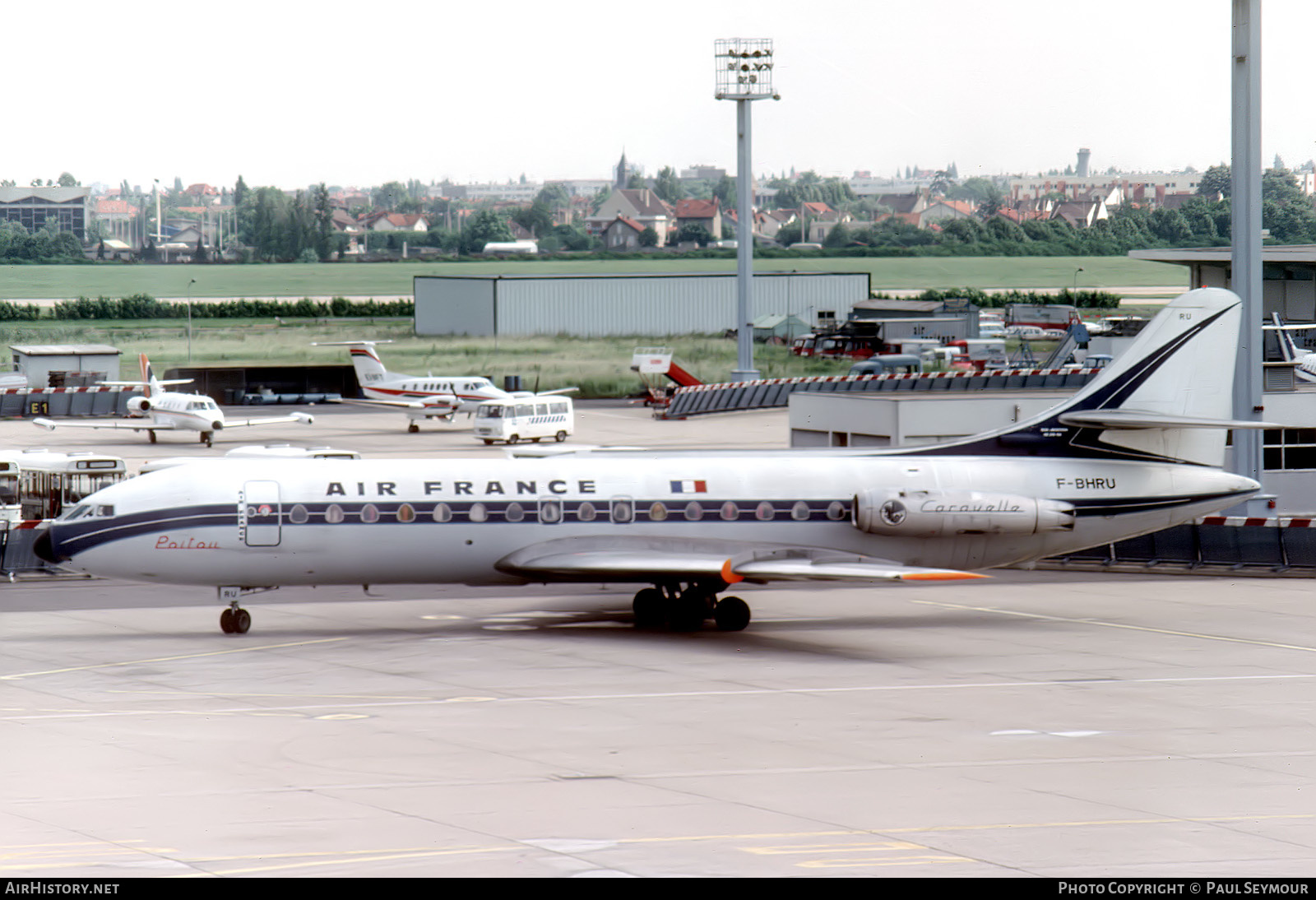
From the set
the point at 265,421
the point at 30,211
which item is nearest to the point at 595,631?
the point at 265,421

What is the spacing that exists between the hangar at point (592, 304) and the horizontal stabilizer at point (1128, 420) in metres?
85.7

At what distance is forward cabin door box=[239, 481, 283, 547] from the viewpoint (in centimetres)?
2747

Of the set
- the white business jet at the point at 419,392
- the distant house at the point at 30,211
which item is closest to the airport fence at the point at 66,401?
the white business jet at the point at 419,392

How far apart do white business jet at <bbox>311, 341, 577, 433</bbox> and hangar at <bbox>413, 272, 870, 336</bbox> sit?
3835 centimetres

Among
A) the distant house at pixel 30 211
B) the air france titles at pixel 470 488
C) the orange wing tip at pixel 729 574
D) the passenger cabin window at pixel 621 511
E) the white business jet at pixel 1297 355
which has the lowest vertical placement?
the orange wing tip at pixel 729 574

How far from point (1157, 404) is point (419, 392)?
1921 inches

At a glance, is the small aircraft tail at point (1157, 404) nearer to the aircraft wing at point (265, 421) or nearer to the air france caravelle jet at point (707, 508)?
the air france caravelle jet at point (707, 508)

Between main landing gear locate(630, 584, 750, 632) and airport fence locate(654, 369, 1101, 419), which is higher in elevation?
airport fence locate(654, 369, 1101, 419)

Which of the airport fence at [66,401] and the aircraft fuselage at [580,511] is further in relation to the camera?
the airport fence at [66,401]

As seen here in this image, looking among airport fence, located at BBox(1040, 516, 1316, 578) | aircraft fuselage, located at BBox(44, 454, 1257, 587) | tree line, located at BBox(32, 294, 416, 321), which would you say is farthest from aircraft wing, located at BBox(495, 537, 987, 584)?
tree line, located at BBox(32, 294, 416, 321)

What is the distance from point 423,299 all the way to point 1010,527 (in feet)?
318

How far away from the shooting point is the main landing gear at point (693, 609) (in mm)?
28625

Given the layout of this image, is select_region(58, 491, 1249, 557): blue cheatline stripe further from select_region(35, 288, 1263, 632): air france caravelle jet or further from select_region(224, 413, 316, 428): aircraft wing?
select_region(224, 413, 316, 428): aircraft wing

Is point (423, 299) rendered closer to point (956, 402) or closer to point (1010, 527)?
point (956, 402)
